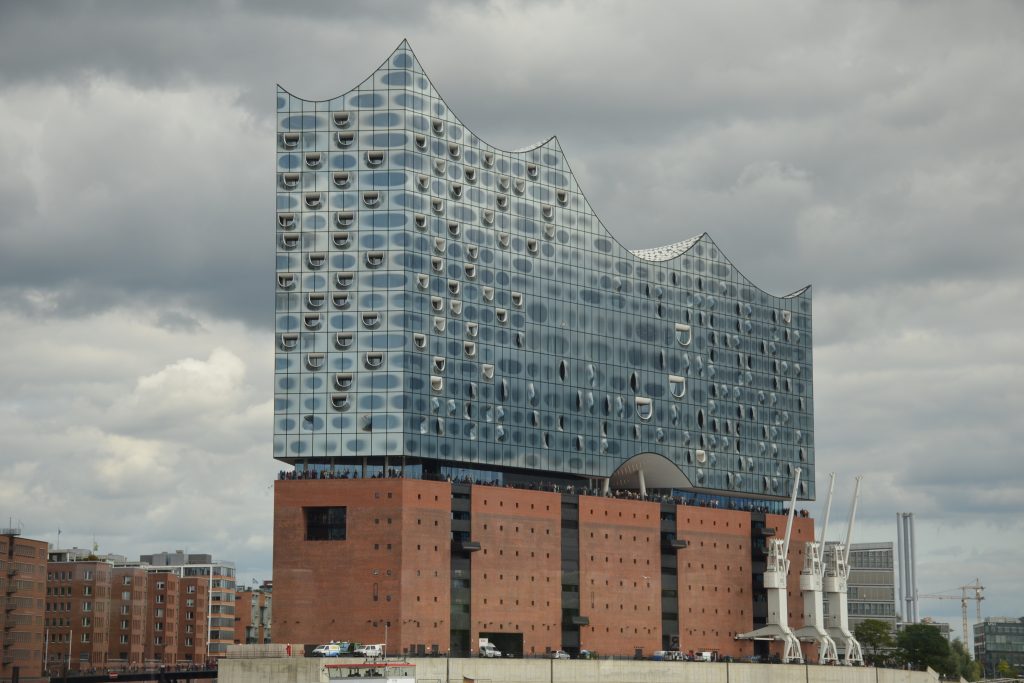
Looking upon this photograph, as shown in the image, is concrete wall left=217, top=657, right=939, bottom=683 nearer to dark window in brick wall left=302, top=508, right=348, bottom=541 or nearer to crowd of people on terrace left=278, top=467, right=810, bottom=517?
dark window in brick wall left=302, top=508, right=348, bottom=541

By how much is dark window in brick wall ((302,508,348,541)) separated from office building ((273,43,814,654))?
5.2 inches

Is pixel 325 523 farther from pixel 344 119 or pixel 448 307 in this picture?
pixel 344 119

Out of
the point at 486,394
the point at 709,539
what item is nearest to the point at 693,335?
the point at 709,539

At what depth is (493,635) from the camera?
12781 centimetres

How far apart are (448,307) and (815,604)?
54.1m

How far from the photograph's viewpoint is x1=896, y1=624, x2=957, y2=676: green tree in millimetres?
187500

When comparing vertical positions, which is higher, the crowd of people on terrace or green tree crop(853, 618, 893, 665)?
A: the crowd of people on terrace

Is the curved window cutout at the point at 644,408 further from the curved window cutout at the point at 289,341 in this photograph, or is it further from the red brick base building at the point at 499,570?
the curved window cutout at the point at 289,341

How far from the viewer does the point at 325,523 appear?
123 metres

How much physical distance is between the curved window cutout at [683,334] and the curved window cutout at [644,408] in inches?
332

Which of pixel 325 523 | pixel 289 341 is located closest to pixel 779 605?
pixel 325 523

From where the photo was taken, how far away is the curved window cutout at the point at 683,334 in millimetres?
155500

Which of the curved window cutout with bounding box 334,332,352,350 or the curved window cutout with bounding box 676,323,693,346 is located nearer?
the curved window cutout with bounding box 334,332,352,350


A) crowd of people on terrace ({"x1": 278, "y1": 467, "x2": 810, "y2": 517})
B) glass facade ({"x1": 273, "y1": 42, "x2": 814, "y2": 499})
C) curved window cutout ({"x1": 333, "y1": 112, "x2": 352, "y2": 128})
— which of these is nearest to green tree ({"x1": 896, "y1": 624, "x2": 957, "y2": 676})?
crowd of people on terrace ({"x1": 278, "y1": 467, "x2": 810, "y2": 517})
